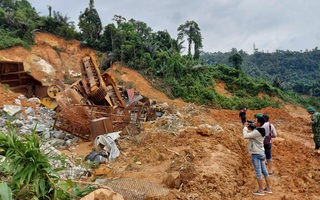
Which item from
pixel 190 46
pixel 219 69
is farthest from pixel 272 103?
pixel 190 46

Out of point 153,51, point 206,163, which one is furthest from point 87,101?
point 153,51

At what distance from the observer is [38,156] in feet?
8.87

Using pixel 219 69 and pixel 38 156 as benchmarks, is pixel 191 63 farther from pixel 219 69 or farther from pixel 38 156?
pixel 38 156

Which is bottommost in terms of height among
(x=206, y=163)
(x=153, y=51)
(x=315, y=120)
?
(x=206, y=163)

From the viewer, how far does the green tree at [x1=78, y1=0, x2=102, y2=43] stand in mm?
23948

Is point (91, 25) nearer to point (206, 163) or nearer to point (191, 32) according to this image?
point (191, 32)

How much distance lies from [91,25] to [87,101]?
16.1 metres

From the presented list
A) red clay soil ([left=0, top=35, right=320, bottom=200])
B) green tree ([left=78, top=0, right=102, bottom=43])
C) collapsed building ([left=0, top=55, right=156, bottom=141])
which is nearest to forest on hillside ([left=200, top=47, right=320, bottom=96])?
green tree ([left=78, top=0, right=102, bottom=43])

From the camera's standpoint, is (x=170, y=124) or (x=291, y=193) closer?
(x=291, y=193)

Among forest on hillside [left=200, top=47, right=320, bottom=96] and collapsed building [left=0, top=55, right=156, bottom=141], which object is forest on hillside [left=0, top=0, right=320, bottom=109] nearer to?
collapsed building [left=0, top=55, right=156, bottom=141]

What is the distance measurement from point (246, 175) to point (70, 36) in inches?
892

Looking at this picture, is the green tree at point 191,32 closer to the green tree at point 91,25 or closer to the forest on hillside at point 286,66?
the green tree at point 91,25

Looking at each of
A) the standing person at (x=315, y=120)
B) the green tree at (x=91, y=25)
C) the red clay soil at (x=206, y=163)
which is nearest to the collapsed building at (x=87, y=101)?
the red clay soil at (x=206, y=163)

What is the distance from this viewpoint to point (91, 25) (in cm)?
2378
